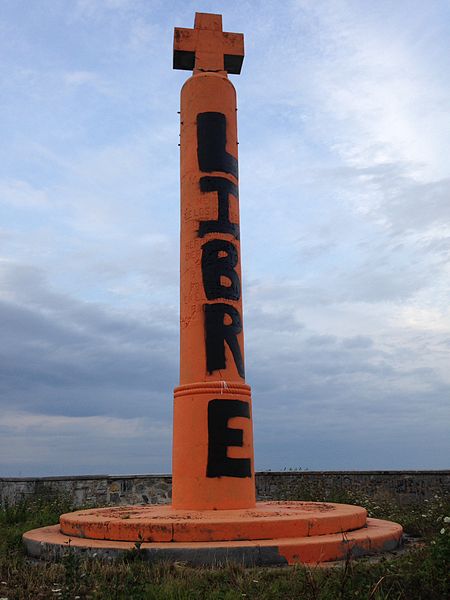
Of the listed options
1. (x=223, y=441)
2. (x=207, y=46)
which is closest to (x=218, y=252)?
(x=223, y=441)

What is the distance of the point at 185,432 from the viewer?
319 inches

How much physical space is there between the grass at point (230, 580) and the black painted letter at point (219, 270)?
3.76 meters

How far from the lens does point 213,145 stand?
9016 millimetres

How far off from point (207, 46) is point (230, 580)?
7987 millimetres

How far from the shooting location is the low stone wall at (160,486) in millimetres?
12875

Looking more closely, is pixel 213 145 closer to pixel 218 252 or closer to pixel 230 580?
pixel 218 252

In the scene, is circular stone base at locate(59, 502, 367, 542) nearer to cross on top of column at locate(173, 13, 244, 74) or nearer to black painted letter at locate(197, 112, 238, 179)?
black painted letter at locate(197, 112, 238, 179)

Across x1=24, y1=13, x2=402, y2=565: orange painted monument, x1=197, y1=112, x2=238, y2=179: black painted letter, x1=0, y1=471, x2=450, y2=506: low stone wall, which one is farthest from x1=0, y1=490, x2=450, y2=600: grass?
x1=0, y1=471, x2=450, y2=506: low stone wall

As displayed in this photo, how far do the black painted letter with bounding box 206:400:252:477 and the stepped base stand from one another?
0.64 meters

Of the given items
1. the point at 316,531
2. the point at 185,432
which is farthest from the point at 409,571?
the point at 185,432

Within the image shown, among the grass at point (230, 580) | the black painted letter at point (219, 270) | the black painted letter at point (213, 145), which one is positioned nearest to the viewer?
the grass at point (230, 580)

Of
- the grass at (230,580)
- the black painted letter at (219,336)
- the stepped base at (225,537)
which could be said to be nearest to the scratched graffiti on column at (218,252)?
the black painted letter at (219,336)

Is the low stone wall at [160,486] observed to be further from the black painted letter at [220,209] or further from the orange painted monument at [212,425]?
the black painted letter at [220,209]

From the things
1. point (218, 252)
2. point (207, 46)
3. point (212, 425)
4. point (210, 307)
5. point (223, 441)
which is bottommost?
point (223, 441)
